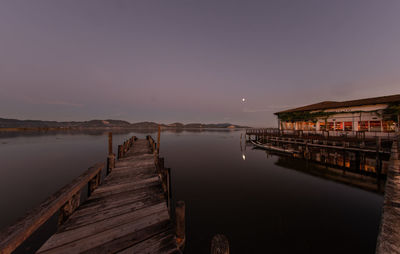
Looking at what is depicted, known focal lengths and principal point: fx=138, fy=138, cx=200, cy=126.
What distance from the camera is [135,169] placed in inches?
320

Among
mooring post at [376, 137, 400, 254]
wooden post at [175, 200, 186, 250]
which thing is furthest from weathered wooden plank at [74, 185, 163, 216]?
mooring post at [376, 137, 400, 254]

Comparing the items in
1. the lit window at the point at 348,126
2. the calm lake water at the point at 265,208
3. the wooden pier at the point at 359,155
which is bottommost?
the calm lake water at the point at 265,208

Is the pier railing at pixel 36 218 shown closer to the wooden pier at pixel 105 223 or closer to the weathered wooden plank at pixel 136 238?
the wooden pier at pixel 105 223

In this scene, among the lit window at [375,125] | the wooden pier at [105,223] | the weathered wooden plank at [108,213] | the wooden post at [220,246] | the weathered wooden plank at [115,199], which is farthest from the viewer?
the lit window at [375,125]

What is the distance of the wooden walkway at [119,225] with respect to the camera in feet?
9.66

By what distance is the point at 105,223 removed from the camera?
12.1 feet

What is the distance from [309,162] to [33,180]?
27602 mm

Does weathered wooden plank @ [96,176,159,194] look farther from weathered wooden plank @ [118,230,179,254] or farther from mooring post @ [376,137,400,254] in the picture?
mooring post @ [376,137,400,254]

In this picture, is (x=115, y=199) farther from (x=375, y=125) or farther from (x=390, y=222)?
(x=375, y=125)

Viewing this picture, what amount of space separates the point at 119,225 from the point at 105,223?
426 mm

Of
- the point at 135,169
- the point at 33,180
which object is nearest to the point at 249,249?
the point at 135,169

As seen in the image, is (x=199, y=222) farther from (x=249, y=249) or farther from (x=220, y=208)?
(x=249, y=249)

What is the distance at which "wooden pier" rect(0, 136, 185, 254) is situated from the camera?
8.81ft

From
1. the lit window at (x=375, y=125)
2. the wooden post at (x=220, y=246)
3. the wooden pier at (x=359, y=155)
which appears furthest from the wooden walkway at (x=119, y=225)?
the lit window at (x=375, y=125)
